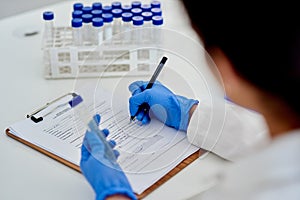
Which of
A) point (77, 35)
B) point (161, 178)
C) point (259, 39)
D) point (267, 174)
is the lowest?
point (161, 178)

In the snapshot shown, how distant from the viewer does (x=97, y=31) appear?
4.21 ft

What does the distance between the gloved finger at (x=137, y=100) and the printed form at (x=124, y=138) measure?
0.06ft

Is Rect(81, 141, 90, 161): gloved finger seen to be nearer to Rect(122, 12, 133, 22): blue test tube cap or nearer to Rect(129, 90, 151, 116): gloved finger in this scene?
Rect(129, 90, 151, 116): gloved finger

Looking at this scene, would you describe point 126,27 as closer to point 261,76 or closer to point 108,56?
point 108,56

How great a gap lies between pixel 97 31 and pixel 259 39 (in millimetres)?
747

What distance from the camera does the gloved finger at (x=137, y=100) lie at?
1.12 m

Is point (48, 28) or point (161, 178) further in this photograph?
point (48, 28)

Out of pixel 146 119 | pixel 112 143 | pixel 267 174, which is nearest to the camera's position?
pixel 267 174

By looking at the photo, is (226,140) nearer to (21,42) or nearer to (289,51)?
(289,51)

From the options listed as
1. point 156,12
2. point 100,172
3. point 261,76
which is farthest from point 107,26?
point 261,76

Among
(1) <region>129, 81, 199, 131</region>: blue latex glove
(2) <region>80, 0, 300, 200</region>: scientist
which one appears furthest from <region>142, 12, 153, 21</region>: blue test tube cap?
(2) <region>80, 0, 300, 200</region>: scientist

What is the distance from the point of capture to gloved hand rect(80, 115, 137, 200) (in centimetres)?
86

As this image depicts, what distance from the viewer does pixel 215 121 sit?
1056 mm

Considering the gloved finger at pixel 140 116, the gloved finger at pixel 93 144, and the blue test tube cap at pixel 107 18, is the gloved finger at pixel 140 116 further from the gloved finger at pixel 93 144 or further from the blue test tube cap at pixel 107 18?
the blue test tube cap at pixel 107 18
